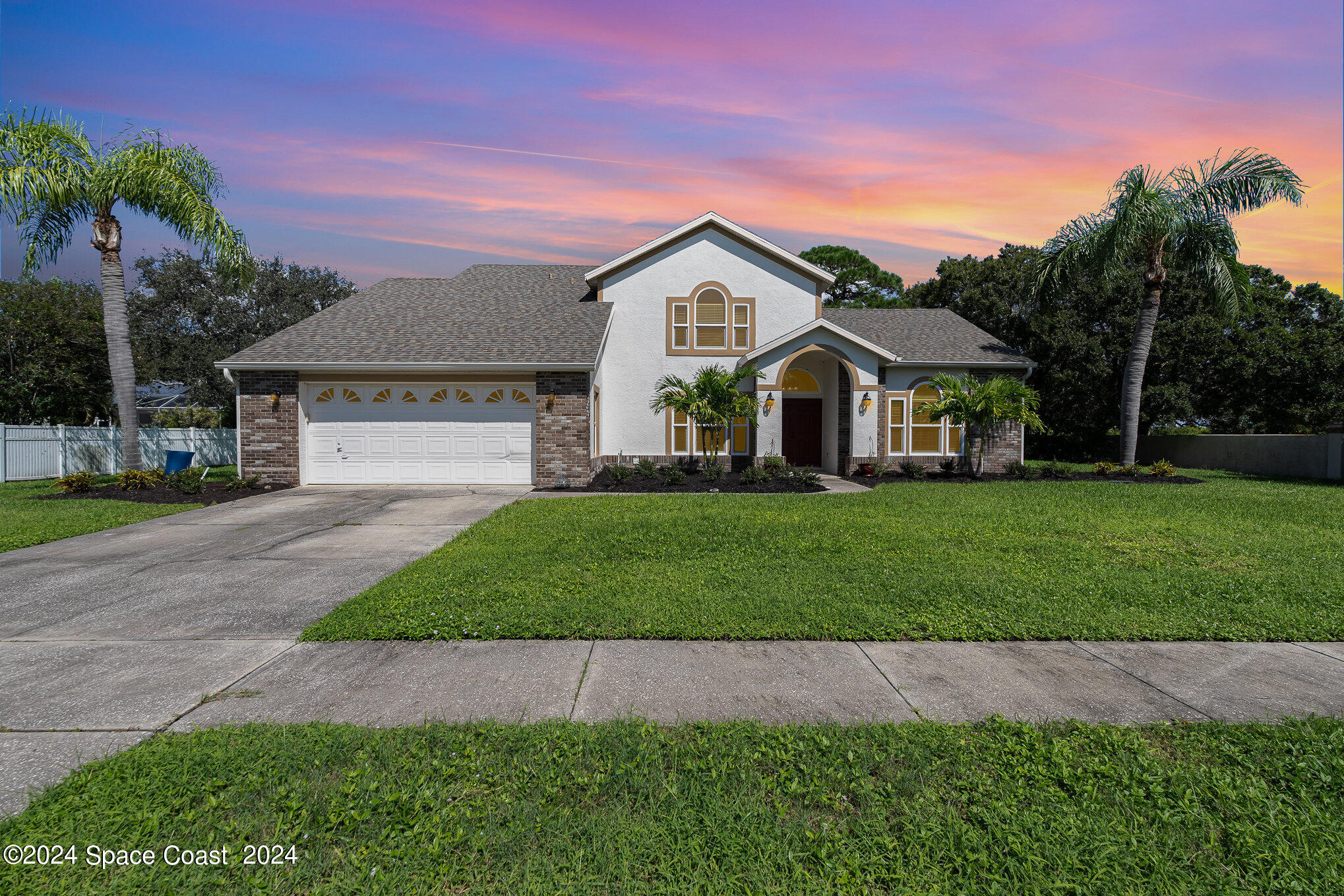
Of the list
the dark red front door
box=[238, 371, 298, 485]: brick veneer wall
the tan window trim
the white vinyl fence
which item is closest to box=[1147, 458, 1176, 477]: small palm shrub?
the dark red front door

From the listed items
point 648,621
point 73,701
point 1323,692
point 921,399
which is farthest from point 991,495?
point 73,701

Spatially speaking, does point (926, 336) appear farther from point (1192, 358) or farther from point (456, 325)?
point (456, 325)

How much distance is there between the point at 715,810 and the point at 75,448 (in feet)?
74.5

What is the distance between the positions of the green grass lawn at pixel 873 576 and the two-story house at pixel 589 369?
17.4 ft

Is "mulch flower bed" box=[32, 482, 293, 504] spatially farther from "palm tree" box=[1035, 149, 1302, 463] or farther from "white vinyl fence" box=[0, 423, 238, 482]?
"palm tree" box=[1035, 149, 1302, 463]

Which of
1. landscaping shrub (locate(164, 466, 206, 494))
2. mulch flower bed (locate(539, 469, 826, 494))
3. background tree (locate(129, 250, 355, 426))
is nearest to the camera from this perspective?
landscaping shrub (locate(164, 466, 206, 494))

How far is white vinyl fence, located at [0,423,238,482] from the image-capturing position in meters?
16.3

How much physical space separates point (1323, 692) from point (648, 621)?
4572 mm

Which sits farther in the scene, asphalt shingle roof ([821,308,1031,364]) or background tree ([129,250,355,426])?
background tree ([129,250,355,426])

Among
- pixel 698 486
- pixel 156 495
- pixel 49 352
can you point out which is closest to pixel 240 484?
pixel 156 495

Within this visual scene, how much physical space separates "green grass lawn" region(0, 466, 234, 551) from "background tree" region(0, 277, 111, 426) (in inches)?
340

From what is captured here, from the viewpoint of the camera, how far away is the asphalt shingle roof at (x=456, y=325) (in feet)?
49.6

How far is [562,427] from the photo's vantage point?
15.2m

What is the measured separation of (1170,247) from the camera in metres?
17.4
